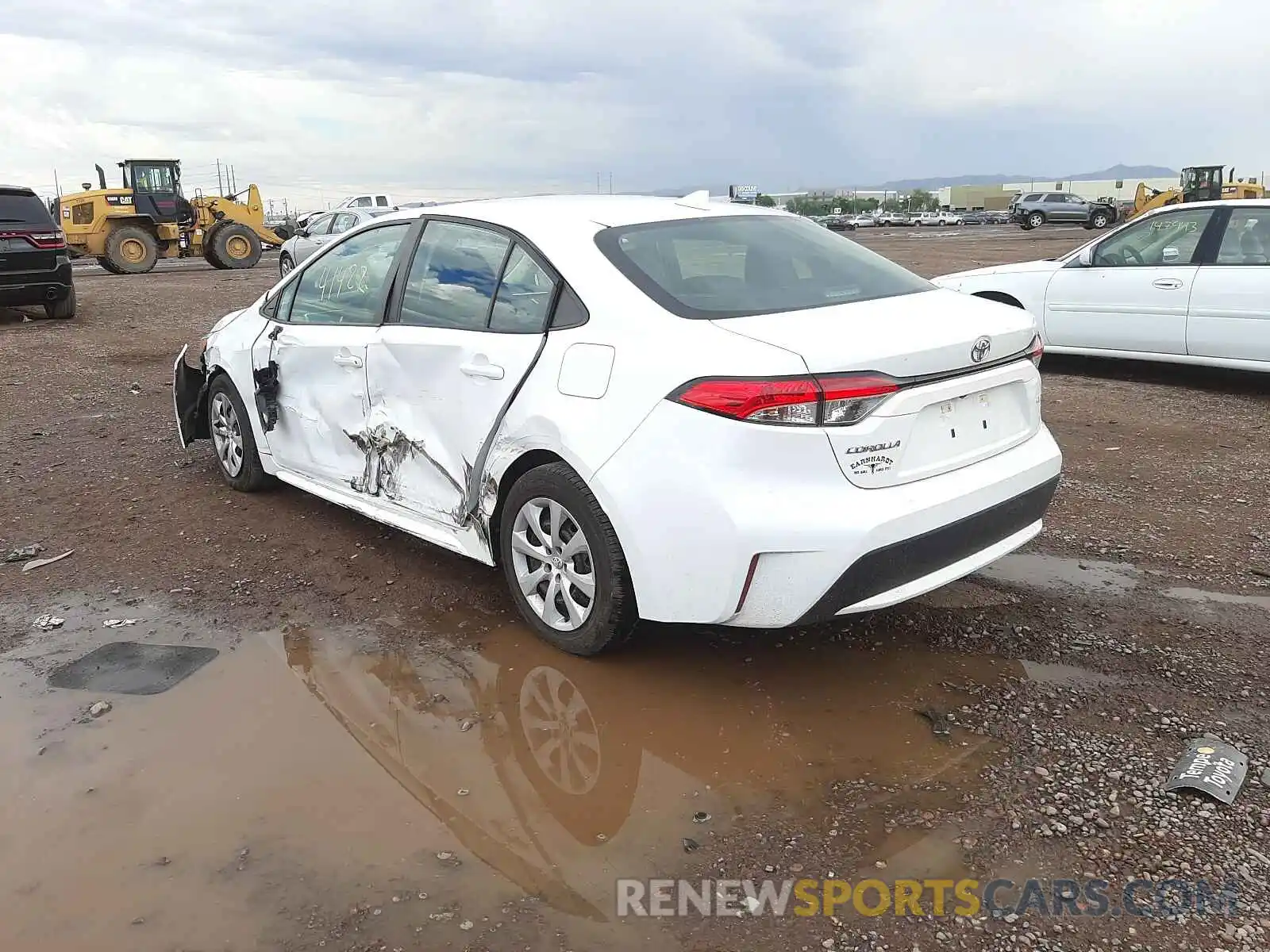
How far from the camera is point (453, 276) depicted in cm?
415

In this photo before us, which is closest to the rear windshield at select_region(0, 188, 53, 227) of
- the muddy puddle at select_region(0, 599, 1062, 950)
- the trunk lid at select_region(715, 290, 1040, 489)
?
the muddy puddle at select_region(0, 599, 1062, 950)

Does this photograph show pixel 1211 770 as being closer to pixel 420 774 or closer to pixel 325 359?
pixel 420 774

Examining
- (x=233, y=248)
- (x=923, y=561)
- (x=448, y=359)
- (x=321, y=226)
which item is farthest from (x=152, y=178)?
(x=923, y=561)

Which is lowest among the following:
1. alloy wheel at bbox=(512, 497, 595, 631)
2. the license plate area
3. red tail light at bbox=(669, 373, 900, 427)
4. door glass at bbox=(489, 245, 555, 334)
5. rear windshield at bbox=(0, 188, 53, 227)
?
alloy wheel at bbox=(512, 497, 595, 631)

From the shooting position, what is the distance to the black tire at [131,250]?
→ 83.9 ft

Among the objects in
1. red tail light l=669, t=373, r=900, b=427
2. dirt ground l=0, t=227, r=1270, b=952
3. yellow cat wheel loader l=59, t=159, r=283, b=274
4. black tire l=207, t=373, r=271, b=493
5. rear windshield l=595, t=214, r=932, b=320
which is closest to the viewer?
dirt ground l=0, t=227, r=1270, b=952

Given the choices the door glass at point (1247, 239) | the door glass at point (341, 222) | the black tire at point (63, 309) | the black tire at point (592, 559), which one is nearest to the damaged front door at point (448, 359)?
the black tire at point (592, 559)

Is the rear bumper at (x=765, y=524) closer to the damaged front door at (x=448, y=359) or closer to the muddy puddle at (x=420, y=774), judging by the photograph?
the muddy puddle at (x=420, y=774)

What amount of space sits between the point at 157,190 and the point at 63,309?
1364cm

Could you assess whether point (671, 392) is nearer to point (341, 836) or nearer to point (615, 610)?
point (615, 610)

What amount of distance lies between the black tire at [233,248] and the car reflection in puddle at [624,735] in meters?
26.2

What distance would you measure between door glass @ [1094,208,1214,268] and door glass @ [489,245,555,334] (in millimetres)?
6505

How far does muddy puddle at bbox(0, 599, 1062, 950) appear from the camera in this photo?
250 cm

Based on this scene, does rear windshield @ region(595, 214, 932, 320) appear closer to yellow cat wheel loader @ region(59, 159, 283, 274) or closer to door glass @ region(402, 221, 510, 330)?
door glass @ region(402, 221, 510, 330)
